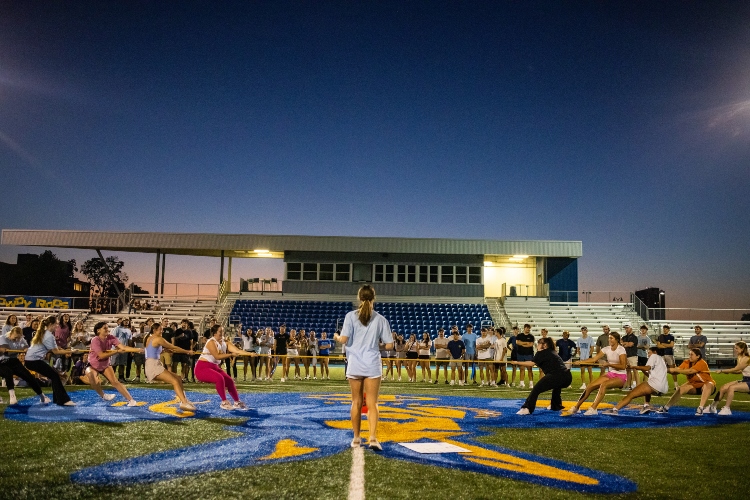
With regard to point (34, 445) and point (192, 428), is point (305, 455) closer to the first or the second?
point (192, 428)

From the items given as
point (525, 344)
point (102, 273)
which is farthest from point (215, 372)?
point (102, 273)

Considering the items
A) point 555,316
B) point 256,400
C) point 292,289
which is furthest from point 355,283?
point 256,400

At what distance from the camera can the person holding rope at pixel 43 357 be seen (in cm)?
1184

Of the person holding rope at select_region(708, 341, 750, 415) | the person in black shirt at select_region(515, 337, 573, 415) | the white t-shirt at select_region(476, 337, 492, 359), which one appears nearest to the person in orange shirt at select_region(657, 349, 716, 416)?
the person holding rope at select_region(708, 341, 750, 415)

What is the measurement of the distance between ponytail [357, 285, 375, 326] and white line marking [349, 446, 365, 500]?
1549mm

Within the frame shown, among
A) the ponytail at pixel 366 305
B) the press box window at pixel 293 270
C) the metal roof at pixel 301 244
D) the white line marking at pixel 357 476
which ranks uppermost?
the metal roof at pixel 301 244

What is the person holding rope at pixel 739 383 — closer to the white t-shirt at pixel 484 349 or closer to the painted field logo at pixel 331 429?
the painted field logo at pixel 331 429

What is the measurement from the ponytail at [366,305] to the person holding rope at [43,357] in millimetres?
7540

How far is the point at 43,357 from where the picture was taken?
12211 millimetres

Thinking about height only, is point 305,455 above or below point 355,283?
below

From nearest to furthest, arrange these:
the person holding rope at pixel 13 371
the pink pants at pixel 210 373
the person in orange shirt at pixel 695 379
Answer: the pink pants at pixel 210 373
the person holding rope at pixel 13 371
the person in orange shirt at pixel 695 379

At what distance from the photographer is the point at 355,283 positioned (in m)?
43.8

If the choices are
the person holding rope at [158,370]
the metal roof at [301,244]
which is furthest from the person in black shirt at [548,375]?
the metal roof at [301,244]

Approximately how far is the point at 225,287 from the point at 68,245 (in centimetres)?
1154
